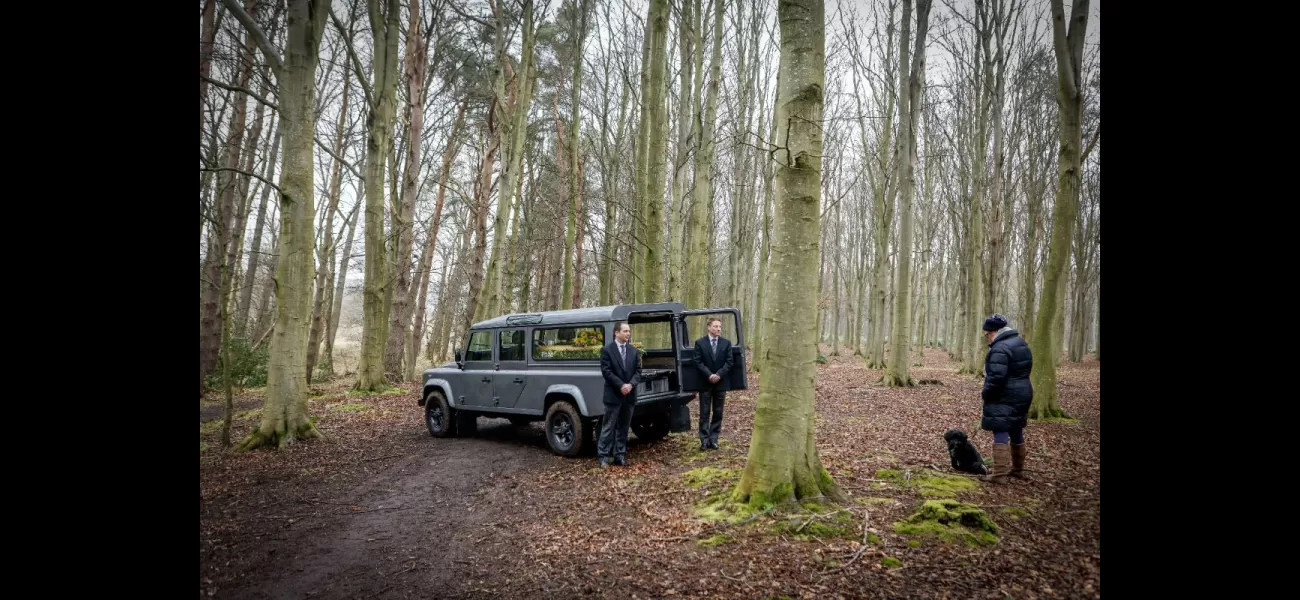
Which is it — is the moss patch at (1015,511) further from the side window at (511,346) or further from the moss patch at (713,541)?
the side window at (511,346)

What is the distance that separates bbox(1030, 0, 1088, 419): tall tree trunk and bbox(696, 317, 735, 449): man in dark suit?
17.3ft

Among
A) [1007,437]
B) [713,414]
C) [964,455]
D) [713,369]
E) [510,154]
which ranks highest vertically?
[510,154]

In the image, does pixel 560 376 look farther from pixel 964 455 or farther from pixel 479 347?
pixel 964 455


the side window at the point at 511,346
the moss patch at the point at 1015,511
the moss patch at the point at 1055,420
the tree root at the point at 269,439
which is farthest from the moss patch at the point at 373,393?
the moss patch at the point at 1055,420

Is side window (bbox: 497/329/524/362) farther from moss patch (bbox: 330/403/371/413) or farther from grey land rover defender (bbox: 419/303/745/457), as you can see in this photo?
moss patch (bbox: 330/403/371/413)

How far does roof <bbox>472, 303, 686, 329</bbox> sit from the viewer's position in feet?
23.6

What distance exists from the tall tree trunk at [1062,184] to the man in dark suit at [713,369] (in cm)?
526

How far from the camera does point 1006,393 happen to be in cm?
550

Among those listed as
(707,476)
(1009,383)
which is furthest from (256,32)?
(1009,383)

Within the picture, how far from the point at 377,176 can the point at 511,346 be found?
6.29 m

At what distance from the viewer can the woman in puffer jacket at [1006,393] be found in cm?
547

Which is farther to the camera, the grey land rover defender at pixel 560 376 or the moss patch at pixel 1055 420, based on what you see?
the moss patch at pixel 1055 420

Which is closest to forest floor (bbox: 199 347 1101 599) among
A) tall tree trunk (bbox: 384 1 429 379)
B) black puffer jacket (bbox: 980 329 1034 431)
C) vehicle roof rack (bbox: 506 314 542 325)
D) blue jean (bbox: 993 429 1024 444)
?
blue jean (bbox: 993 429 1024 444)
